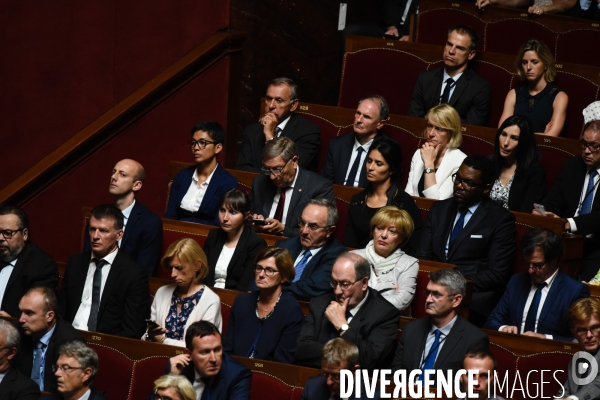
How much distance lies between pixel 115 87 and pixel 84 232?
606mm

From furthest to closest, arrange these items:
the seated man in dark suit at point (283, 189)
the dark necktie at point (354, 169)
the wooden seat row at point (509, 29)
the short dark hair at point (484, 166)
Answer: the wooden seat row at point (509, 29) < the dark necktie at point (354, 169) < the seated man in dark suit at point (283, 189) < the short dark hair at point (484, 166)

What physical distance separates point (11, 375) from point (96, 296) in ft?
1.09

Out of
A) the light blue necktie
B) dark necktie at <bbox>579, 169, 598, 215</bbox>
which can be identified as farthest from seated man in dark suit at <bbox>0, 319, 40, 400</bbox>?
dark necktie at <bbox>579, 169, 598, 215</bbox>

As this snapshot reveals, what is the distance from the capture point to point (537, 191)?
2867 millimetres

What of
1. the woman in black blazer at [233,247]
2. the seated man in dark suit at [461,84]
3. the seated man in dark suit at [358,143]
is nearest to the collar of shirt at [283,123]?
the seated man in dark suit at [358,143]

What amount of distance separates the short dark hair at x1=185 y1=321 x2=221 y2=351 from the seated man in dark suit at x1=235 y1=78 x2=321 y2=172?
964mm

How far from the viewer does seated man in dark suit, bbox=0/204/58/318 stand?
8.53ft

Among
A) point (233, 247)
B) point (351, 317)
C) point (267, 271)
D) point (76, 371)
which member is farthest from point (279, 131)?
point (76, 371)

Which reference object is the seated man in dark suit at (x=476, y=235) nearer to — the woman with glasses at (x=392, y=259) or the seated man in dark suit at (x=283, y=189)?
the woman with glasses at (x=392, y=259)

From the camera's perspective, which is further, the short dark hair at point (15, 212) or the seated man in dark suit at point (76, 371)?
the short dark hair at point (15, 212)

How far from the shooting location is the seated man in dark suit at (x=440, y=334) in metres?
2.27

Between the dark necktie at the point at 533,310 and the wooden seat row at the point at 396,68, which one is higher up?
the wooden seat row at the point at 396,68

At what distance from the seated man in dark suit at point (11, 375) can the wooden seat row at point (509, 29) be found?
1.84m

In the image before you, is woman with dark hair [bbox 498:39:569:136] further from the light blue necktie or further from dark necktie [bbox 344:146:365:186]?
the light blue necktie
